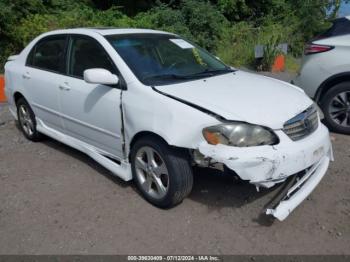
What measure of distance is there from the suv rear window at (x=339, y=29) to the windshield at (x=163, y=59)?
2.09 m

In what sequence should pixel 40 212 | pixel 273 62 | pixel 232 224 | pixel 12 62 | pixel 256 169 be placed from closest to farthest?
pixel 256 169 → pixel 232 224 → pixel 40 212 → pixel 12 62 → pixel 273 62

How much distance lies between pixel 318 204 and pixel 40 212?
8.70 ft

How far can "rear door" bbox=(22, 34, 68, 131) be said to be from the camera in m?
4.68

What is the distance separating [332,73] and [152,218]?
11.5 ft

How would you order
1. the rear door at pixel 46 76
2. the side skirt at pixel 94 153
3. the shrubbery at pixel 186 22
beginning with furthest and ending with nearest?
1. the shrubbery at pixel 186 22
2. the rear door at pixel 46 76
3. the side skirt at pixel 94 153

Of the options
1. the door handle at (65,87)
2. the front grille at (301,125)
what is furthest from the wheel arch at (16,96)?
the front grille at (301,125)

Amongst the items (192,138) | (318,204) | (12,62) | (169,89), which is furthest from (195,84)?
(12,62)

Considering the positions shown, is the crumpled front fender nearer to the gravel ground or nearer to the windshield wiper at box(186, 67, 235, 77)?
the gravel ground

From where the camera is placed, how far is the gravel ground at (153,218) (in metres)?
3.17

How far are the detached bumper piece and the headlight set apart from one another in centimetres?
50

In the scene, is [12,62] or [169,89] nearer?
[169,89]

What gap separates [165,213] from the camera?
364 centimetres

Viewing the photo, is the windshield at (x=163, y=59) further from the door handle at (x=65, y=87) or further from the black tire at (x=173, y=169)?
the door handle at (x=65, y=87)

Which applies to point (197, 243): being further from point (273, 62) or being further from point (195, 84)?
point (273, 62)
